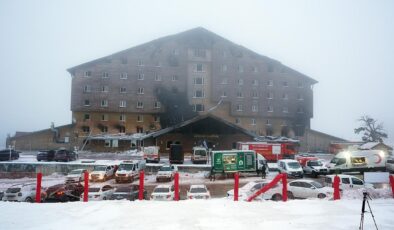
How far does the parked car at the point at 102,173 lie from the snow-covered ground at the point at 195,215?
20148mm

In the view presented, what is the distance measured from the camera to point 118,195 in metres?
19.5

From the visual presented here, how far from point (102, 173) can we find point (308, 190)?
19991 mm

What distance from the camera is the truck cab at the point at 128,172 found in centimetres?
3147

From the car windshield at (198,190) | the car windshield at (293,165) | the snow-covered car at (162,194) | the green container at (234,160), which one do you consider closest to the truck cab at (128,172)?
the green container at (234,160)

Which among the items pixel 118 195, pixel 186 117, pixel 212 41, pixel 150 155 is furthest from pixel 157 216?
pixel 212 41

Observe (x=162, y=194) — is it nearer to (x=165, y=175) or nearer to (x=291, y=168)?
(x=165, y=175)

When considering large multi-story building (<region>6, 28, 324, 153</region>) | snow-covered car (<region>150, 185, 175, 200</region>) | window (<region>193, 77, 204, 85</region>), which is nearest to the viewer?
snow-covered car (<region>150, 185, 175, 200</region>)

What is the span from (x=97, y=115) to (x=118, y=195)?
47.9m

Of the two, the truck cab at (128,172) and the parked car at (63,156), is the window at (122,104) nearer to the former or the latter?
the parked car at (63,156)

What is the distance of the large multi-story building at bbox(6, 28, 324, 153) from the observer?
214 ft

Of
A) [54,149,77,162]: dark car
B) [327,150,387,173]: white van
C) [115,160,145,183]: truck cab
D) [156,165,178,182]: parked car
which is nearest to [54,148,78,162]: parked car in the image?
[54,149,77,162]: dark car

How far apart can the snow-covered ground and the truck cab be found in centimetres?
1950

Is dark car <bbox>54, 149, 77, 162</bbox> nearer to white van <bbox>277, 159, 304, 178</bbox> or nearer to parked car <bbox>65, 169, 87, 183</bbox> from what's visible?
parked car <bbox>65, 169, 87, 183</bbox>

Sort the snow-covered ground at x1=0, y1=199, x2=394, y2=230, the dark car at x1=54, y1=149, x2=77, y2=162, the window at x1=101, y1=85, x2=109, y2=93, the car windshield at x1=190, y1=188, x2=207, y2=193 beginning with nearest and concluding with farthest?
the snow-covered ground at x1=0, y1=199, x2=394, y2=230 < the car windshield at x1=190, y1=188, x2=207, y2=193 < the dark car at x1=54, y1=149, x2=77, y2=162 < the window at x1=101, y1=85, x2=109, y2=93
